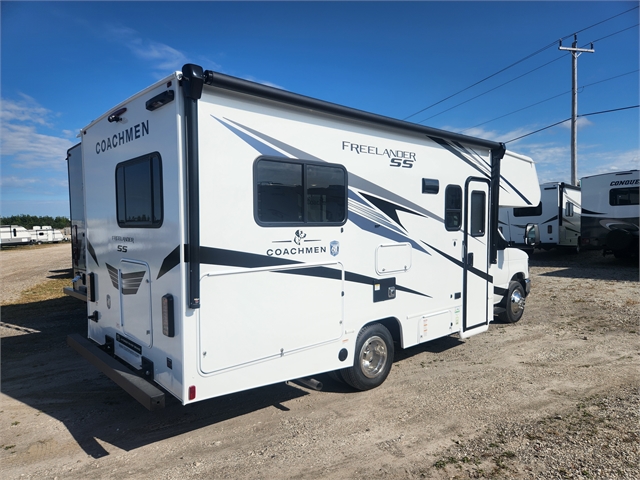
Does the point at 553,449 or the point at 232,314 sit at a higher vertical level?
the point at 232,314

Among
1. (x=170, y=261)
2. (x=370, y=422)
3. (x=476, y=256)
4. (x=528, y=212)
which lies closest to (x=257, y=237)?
(x=170, y=261)

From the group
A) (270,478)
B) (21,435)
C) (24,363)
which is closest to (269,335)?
(270,478)

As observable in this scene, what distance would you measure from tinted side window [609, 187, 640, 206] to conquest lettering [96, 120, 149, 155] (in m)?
16.4

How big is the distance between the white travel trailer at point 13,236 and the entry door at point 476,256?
35172 millimetres

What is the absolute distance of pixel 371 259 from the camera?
15.5 feet

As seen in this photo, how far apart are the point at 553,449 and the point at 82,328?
24.5 feet

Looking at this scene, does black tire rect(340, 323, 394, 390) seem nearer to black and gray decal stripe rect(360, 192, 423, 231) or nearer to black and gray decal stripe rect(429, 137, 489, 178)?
black and gray decal stripe rect(360, 192, 423, 231)

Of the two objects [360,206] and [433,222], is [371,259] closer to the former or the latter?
[360,206]

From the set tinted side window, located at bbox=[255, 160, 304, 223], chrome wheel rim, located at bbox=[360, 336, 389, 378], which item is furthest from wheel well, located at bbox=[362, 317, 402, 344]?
tinted side window, located at bbox=[255, 160, 304, 223]

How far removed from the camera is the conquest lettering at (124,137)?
3907 millimetres

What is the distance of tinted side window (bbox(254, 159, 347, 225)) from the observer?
3.87 m

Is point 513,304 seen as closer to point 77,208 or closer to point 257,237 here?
point 257,237

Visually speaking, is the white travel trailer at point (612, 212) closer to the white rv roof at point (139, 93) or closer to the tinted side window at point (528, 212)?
the tinted side window at point (528, 212)

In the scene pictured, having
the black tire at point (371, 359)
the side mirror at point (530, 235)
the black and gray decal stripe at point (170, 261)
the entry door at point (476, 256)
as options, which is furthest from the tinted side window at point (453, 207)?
the black and gray decal stripe at point (170, 261)
